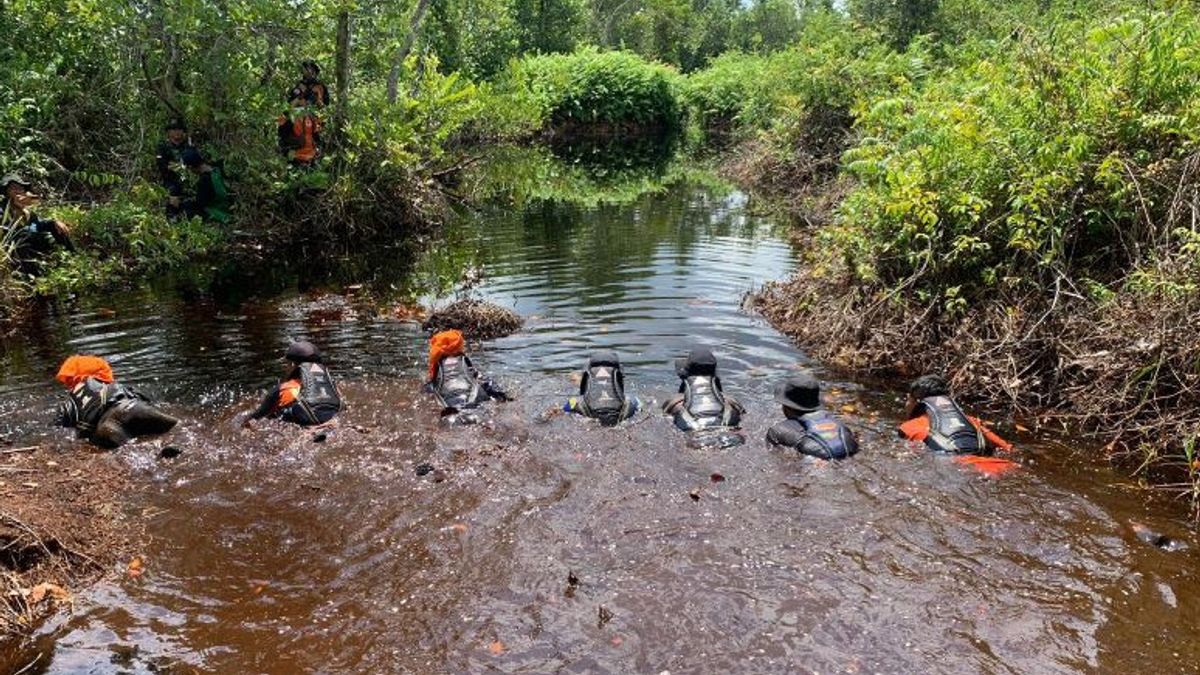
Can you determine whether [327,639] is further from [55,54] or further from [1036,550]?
[55,54]

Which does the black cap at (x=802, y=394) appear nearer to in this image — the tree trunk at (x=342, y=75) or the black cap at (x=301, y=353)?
the black cap at (x=301, y=353)

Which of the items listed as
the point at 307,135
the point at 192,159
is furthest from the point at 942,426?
the point at 192,159

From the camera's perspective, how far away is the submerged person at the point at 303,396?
7992 mm

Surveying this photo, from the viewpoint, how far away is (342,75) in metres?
15.9

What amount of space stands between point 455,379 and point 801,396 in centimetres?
352

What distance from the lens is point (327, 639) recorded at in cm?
487

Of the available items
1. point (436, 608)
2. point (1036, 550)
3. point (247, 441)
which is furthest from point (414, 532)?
point (1036, 550)

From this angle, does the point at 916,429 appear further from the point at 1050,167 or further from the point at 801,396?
the point at 1050,167

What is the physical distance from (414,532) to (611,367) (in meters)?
2.99

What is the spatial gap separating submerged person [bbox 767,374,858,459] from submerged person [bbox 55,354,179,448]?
5857mm

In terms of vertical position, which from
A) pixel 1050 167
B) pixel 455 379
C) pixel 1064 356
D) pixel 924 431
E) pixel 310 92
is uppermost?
pixel 310 92

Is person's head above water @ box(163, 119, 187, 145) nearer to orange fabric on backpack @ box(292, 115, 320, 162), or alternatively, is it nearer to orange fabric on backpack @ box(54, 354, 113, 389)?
orange fabric on backpack @ box(292, 115, 320, 162)

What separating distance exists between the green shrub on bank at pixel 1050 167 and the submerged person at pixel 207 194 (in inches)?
452

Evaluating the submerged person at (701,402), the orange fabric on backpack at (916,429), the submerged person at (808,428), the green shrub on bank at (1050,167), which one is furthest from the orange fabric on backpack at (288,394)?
the green shrub on bank at (1050,167)
